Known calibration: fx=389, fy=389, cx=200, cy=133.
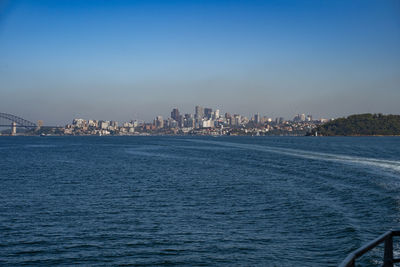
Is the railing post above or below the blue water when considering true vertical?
above

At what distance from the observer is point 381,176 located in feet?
122

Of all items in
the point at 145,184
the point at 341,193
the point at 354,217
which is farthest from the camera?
the point at 145,184

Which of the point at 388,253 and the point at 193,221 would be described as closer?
the point at 388,253

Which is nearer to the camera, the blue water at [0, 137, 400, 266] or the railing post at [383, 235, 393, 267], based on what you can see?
the railing post at [383, 235, 393, 267]

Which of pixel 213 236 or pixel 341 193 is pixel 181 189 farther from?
pixel 213 236

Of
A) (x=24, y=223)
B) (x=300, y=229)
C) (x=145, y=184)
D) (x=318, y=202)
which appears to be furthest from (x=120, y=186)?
(x=300, y=229)

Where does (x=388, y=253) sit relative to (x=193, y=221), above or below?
above

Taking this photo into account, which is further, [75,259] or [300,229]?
[300,229]

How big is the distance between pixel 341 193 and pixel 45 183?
78.2 feet

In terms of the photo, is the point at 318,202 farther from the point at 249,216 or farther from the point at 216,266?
the point at 216,266

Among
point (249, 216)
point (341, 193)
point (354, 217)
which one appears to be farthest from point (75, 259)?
point (341, 193)

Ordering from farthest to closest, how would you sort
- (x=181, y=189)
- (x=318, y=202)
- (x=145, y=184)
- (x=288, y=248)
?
(x=145, y=184) → (x=181, y=189) → (x=318, y=202) → (x=288, y=248)

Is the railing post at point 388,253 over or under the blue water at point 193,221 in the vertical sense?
over

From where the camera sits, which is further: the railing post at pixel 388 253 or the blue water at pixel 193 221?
the blue water at pixel 193 221
